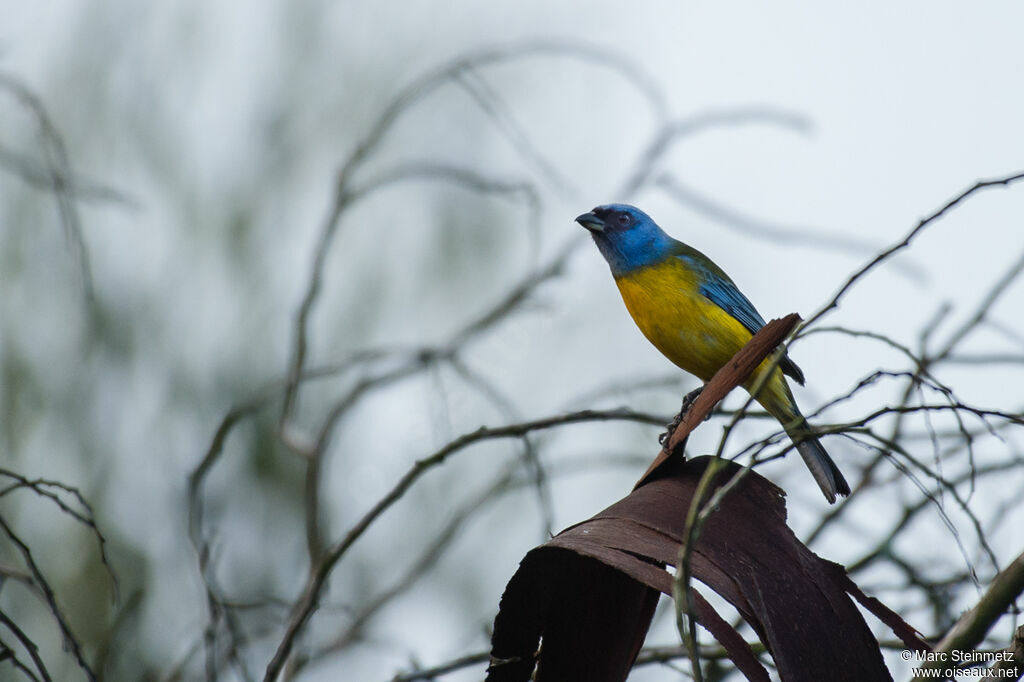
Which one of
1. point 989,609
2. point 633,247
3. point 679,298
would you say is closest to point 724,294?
point 679,298

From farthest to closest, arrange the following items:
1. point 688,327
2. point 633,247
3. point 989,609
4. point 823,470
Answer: point 633,247, point 688,327, point 823,470, point 989,609

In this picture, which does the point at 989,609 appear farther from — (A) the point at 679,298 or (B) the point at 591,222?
(B) the point at 591,222

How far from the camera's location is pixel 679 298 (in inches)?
156

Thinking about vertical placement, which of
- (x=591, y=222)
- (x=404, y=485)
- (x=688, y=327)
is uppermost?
(x=591, y=222)

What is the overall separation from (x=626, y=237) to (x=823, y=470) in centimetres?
160

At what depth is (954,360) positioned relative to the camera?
2848 mm

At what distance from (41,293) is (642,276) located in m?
2.75

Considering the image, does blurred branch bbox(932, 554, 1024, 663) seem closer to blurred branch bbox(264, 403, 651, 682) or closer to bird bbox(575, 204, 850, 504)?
blurred branch bbox(264, 403, 651, 682)

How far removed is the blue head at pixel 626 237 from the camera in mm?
4277

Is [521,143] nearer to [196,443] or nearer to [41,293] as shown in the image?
[196,443]

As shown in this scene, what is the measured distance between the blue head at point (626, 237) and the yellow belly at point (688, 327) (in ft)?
0.47

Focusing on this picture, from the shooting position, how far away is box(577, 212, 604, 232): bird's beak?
4.33 metres

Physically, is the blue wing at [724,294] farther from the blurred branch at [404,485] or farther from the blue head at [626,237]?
the blurred branch at [404,485]

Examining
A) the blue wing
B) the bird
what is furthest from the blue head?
the blue wing
